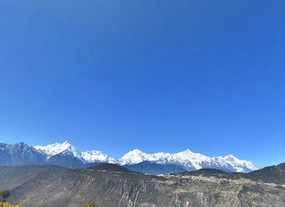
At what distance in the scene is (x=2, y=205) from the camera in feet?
341

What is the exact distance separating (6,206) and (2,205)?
187 inches

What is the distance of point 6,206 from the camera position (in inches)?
3949

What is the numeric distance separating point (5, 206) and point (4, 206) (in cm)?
33

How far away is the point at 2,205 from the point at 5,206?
4.49m

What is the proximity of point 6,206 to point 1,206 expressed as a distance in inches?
114

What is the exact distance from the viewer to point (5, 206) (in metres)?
100

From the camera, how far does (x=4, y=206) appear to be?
328ft

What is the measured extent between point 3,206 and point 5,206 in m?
1.05

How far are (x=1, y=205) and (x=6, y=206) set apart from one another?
468cm

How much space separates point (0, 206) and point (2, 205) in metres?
3.00

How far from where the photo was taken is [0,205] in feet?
337

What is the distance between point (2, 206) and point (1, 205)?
1.87 metres

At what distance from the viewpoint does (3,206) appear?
101 metres
